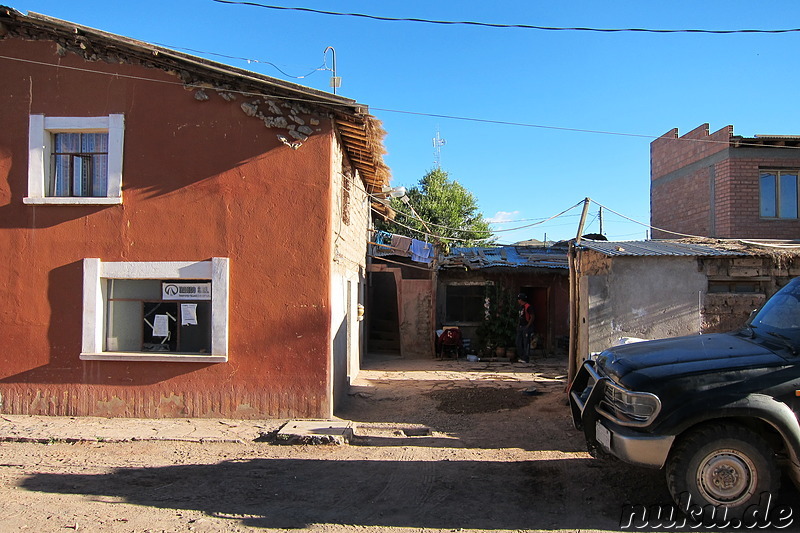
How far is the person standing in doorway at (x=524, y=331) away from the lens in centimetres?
1461

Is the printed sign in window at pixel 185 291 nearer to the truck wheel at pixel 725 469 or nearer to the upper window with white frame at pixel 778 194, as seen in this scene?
the truck wheel at pixel 725 469

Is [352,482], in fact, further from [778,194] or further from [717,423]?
[778,194]

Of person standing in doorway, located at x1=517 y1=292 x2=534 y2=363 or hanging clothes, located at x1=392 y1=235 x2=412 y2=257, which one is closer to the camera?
person standing in doorway, located at x1=517 y1=292 x2=534 y2=363

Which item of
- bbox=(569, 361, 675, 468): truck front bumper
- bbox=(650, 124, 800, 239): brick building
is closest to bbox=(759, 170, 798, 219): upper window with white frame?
bbox=(650, 124, 800, 239): brick building

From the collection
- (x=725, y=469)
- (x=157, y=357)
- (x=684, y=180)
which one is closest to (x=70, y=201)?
(x=157, y=357)

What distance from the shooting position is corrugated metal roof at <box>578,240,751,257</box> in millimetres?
8531

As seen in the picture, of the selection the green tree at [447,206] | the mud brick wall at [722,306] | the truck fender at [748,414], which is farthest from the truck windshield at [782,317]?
the green tree at [447,206]

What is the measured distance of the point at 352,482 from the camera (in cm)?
582

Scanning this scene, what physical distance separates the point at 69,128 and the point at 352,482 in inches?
271

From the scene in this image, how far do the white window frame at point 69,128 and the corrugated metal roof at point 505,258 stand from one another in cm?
953
